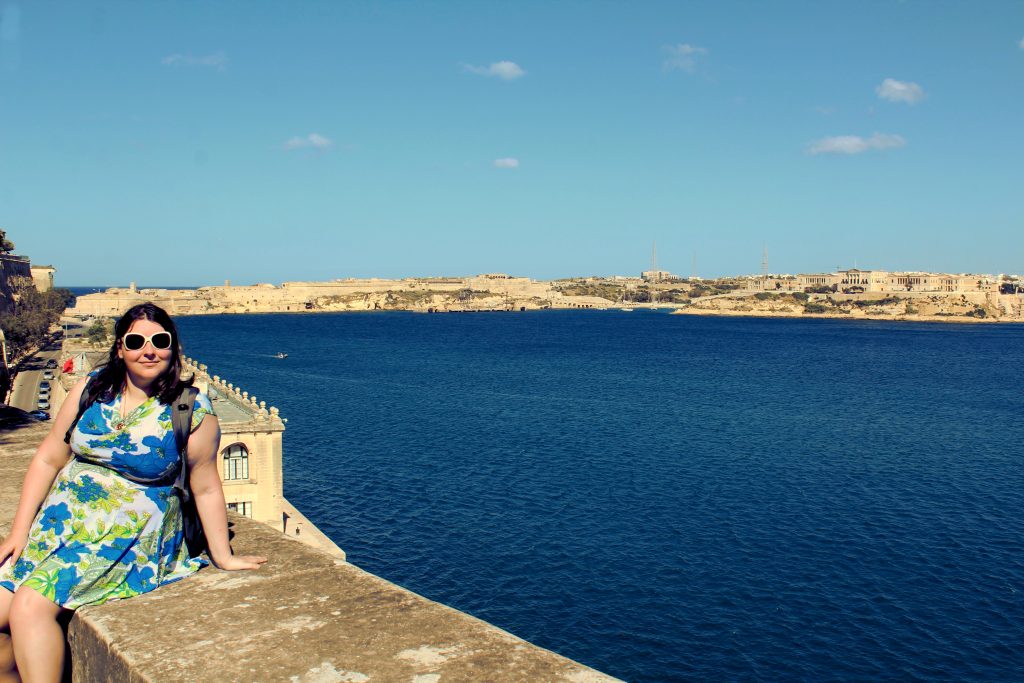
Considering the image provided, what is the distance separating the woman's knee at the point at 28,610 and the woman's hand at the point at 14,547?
0.28 metres

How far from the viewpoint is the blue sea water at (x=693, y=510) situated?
23500 mm

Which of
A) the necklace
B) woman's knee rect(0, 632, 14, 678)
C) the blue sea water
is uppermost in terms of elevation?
the necklace

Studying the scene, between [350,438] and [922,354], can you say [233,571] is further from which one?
[922,354]

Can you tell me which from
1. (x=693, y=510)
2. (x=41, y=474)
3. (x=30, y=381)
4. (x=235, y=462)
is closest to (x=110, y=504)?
(x=41, y=474)

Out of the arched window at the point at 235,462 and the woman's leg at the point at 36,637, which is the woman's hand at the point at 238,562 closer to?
the woman's leg at the point at 36,637

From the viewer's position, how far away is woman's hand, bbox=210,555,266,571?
4.33 meters

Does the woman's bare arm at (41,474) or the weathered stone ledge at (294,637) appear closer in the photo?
the weathered stone ledge at (294,637)

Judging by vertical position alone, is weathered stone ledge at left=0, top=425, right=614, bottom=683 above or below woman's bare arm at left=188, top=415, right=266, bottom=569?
below

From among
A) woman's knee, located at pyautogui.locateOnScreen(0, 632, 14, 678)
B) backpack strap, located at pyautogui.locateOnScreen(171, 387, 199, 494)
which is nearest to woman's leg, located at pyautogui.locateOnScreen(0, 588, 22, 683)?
woman's knee, located at pyautogui.locateOnScreen(0, 632, 14, 678)

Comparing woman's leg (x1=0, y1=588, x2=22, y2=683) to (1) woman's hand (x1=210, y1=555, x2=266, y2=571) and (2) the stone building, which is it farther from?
(2) the stone building

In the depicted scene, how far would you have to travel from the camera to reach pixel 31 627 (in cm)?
366

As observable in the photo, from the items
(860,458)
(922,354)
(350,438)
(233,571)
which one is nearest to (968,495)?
(860,458)

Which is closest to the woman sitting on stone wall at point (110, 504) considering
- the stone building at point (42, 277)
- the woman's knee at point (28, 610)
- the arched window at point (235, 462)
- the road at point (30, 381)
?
the woman's knee at point (28, 610)

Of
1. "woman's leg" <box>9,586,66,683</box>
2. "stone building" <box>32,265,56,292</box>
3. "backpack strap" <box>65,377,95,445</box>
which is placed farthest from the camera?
"stone building" <box>32,265,56,292</box>
